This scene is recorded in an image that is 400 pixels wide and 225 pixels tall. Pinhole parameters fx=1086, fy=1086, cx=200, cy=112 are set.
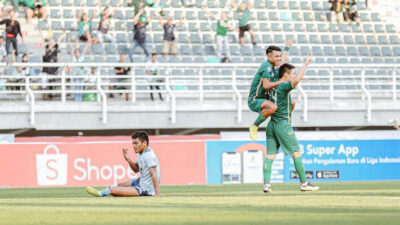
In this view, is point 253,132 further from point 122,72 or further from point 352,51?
point 352,51

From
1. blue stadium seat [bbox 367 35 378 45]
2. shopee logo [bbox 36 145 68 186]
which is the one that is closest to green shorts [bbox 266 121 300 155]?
shopee logo [bbox 36 145 68 186]

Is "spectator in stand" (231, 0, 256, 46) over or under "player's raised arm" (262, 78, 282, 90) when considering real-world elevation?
over

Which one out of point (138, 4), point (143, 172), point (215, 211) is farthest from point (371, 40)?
point (215, 211)

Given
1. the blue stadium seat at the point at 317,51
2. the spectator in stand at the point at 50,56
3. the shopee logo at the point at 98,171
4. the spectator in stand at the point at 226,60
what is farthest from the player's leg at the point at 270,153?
the blue stadium seat at the point at 317,51

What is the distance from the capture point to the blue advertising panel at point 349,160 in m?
25.8

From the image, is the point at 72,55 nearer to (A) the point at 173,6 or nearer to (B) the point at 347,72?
(A) the point at 173,6

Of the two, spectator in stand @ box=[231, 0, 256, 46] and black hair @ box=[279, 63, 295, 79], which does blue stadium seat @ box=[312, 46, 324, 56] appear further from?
black hair @ box=[279, 63, 295, 79]

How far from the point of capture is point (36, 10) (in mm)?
31094

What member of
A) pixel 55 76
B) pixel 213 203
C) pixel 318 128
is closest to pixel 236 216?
pixel 213 203

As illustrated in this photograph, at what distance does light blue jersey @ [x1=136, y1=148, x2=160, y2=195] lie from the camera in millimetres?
14516

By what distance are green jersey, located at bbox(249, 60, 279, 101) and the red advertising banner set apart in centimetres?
917

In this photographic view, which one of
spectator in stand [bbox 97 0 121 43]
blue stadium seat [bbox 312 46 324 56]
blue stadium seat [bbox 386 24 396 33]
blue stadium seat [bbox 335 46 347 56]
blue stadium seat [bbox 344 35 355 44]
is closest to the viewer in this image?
spectator in stand [bbox 97 0 121 43]

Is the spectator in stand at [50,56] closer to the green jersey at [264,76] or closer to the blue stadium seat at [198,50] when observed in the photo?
the blue stadium seat at [198,50]

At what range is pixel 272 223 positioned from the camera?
9266 millimetres
